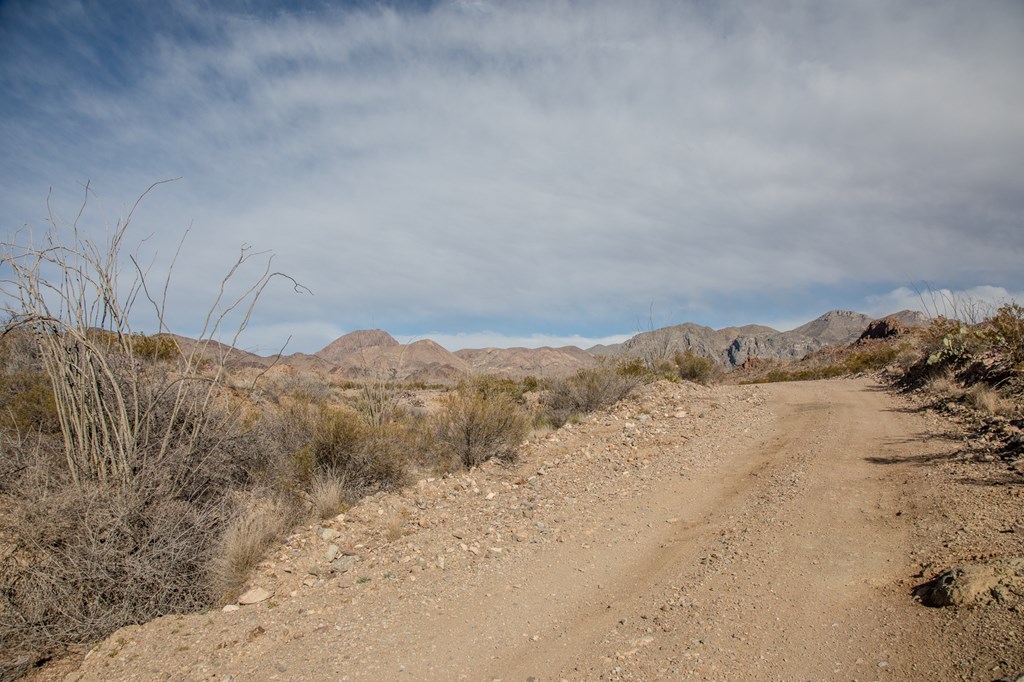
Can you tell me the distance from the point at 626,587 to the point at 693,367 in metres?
21.0

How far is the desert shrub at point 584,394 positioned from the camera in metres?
15.1

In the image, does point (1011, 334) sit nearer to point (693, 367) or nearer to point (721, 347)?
point (693, 367)

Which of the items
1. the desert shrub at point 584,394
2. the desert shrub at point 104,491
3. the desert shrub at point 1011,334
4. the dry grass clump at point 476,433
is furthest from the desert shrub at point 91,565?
the desert shrub at point 1011,334

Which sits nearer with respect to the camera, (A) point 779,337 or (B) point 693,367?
(B) point 693,367

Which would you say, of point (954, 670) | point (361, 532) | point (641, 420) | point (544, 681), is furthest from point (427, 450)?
point (954, 670)

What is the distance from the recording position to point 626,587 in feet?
17.2

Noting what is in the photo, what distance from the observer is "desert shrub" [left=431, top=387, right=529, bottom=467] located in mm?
10250

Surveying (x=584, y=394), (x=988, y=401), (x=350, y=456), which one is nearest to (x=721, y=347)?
(x=584, y=394)

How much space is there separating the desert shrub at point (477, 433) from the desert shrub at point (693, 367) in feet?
51.4

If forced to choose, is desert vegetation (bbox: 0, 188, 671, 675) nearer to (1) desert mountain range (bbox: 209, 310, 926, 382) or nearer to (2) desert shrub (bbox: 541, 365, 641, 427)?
(2) desert shrub (bbox: 541, 365, 641, 427)

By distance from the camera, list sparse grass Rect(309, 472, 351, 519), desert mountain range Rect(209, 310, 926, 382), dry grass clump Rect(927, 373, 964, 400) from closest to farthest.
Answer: sparse grass Rect(309, 472, 351, 519)
dry grass clump Rect(927, 373, 964, 400)
desert mountain range Rect(209, 310, 926, 382)

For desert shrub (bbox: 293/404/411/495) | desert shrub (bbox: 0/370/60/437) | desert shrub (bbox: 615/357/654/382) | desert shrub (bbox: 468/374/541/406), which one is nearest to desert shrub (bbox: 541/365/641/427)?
desert shrub (bbox: 615/357/654/382)

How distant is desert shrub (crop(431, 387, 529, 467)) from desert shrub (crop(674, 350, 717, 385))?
51.4 ft

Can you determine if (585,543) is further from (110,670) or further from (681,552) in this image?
(110,670)
